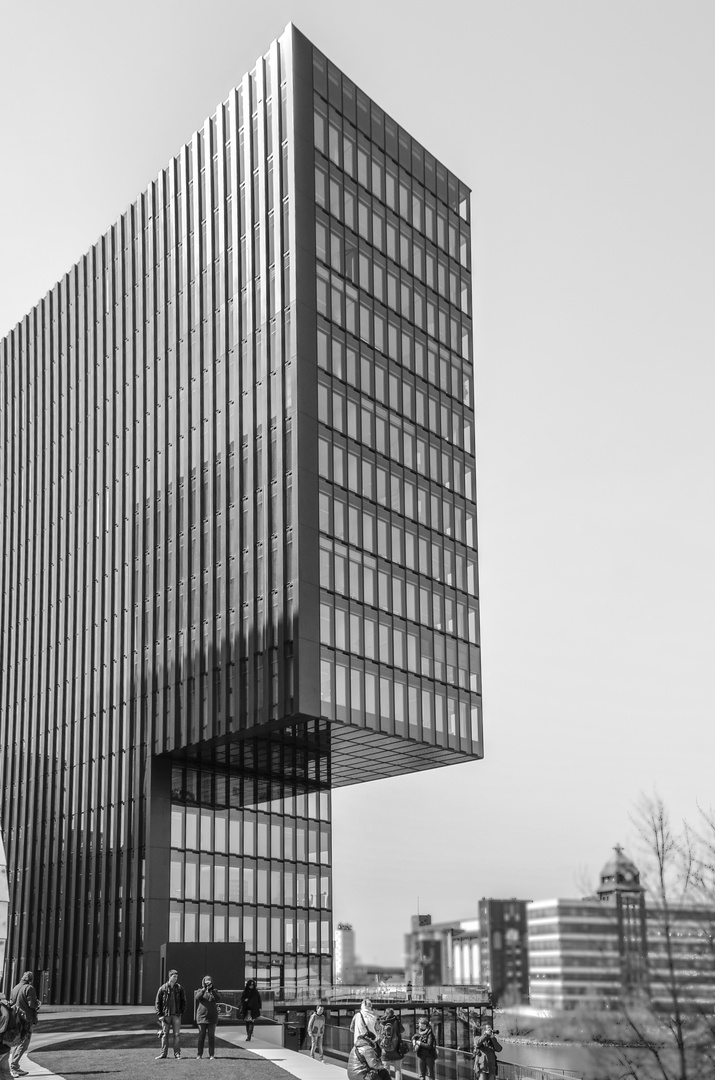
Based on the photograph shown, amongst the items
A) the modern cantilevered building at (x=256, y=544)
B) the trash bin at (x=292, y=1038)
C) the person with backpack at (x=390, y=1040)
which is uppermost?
the modern cantilevered building at (x=256, y=544)

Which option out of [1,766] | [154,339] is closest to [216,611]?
[154,339]

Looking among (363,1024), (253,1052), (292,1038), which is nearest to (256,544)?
(292,1038)

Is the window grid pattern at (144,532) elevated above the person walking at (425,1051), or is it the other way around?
the window grid pattern at (144,532)

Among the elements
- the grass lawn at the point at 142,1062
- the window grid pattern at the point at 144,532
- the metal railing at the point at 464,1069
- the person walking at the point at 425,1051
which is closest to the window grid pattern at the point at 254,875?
the window grid pattern at the point at 144,532

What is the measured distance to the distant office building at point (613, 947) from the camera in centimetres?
1391

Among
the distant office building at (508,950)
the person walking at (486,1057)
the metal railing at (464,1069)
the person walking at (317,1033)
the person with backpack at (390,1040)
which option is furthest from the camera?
the person walking at (317,1033)

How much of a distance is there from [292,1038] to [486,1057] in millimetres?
13409

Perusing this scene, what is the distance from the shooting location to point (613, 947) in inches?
579

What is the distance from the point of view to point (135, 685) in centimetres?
7669

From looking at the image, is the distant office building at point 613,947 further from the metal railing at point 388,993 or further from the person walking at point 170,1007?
the metal railing at point 388,993

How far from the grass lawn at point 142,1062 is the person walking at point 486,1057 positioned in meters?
4.65

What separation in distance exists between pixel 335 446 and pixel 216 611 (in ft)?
37.1

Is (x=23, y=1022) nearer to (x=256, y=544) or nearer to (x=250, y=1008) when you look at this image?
(x=250, y=1008)

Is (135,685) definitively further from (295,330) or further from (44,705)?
(295,330)
